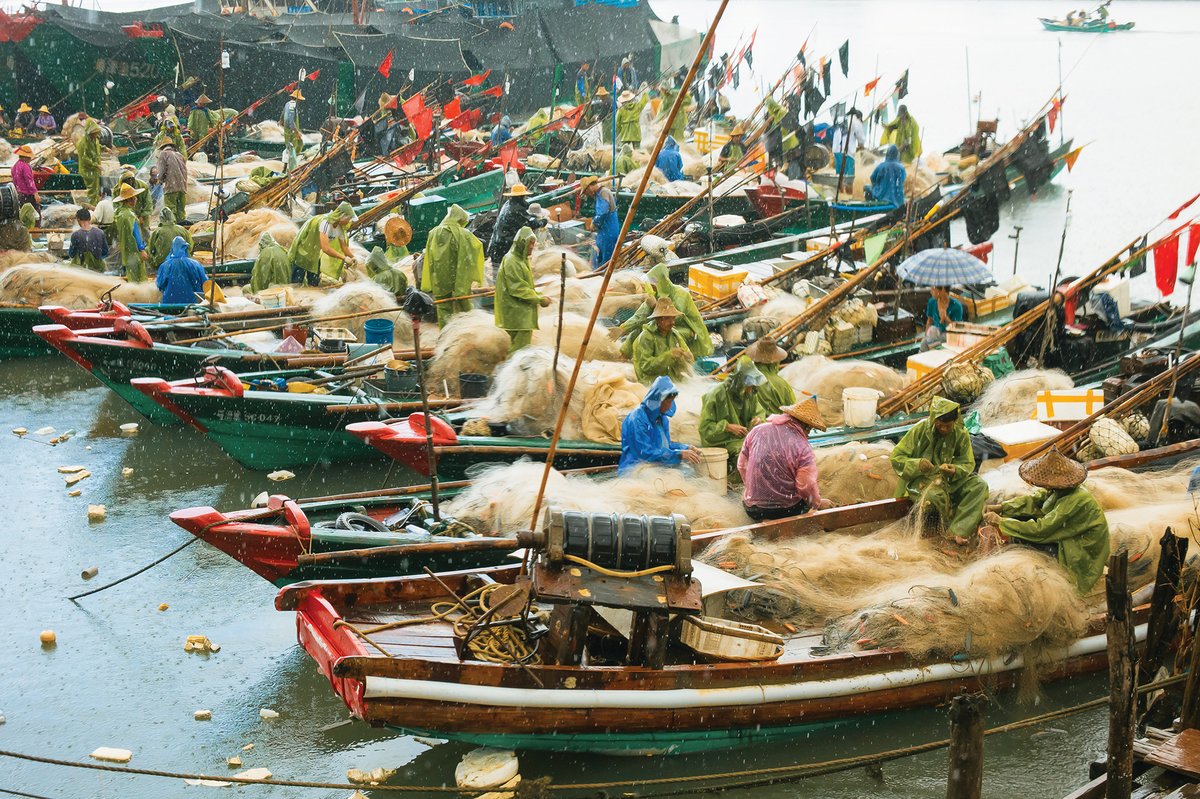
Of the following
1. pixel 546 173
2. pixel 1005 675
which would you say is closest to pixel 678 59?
pixel 546 173

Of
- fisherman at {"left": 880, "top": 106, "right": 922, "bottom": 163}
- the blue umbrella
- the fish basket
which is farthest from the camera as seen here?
fisherman at {"left": 880, "top": 106, "right": 922, "bottom": 163}

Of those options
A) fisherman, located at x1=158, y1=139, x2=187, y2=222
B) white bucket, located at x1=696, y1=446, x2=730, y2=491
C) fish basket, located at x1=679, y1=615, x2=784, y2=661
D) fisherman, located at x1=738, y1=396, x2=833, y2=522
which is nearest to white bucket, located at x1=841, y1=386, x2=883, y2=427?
white bucket, located at x1=696, y1=446, x2=730, y2=491

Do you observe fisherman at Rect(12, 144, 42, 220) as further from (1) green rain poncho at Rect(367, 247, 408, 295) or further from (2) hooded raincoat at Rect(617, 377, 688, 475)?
(2) hooded raincoat at Rect(617, 377, 688, 475)

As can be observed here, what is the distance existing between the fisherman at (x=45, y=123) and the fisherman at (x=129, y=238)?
14170 mm

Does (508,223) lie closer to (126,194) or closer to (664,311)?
(126,194)

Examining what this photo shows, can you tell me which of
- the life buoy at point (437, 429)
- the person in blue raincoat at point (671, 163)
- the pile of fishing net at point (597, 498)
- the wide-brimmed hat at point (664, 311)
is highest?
the person in blue raincoat at point (671, 163)

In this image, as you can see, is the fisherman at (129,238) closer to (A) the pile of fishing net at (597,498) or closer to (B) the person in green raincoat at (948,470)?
(A) the pile of fishing net at (597,498)

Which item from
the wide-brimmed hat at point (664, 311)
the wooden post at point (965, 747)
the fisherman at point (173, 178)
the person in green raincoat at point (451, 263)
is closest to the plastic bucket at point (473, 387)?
the wide-brimmed hat at point (664, 311)

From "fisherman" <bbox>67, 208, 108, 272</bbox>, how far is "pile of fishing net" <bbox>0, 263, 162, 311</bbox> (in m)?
0.90

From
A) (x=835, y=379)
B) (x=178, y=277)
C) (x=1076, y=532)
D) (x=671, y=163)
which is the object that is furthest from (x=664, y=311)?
(x=671, y=163)

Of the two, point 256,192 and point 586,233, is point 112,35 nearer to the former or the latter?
point 256,192

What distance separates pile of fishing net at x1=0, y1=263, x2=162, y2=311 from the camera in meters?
13.0

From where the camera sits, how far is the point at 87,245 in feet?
46.8

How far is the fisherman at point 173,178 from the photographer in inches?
660
